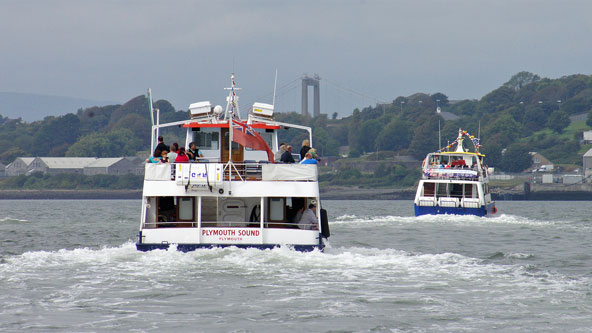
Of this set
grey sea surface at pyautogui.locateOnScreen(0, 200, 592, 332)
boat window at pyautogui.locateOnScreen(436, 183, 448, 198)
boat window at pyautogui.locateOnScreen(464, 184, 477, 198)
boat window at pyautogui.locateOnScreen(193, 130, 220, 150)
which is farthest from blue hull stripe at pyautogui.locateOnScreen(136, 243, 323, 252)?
boat window at pyautogui.locateOnScreen(464, 184, 477, 198)

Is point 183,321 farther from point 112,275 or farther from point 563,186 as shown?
point 563,186

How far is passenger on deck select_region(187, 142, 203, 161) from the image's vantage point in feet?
90.6

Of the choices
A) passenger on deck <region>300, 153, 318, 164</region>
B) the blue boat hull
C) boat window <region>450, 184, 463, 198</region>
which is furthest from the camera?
boat window <region>450, 184, 463, 198</region>

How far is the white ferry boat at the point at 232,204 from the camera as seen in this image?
25641mm

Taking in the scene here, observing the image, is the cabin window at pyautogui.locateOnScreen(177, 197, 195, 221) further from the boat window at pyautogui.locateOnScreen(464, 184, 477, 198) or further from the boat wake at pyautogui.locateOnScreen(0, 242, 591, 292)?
the boat window at pyautogui.locateOnScreen(464, 184, 477, 198)

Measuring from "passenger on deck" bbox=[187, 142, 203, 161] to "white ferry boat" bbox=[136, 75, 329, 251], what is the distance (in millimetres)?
475

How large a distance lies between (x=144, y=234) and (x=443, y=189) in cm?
3819

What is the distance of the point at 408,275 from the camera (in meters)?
23.9

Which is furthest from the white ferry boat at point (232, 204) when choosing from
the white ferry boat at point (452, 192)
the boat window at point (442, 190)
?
the boat window at point (442, 190)

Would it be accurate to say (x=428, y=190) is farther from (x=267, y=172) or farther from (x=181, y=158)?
(x=181, y=158)

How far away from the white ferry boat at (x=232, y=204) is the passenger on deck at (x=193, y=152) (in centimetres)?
47

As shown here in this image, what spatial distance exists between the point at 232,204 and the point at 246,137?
218cm

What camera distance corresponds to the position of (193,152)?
27938mm

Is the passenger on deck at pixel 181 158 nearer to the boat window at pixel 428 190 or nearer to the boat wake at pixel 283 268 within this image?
the boat wake at pixel 283 268
